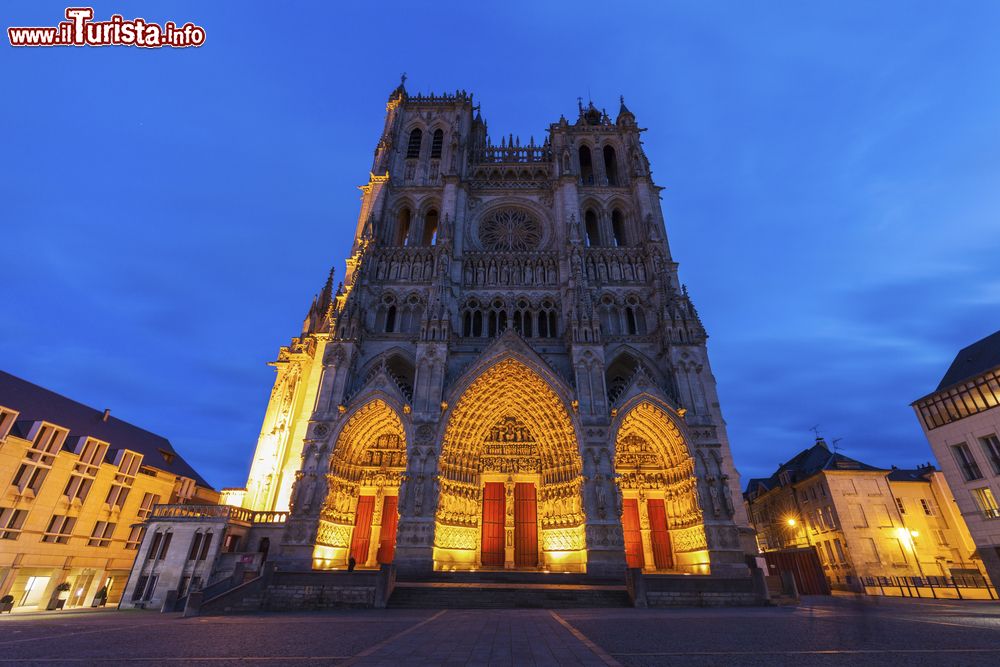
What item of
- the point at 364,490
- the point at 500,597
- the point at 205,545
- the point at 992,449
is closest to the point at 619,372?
the point at 500,597

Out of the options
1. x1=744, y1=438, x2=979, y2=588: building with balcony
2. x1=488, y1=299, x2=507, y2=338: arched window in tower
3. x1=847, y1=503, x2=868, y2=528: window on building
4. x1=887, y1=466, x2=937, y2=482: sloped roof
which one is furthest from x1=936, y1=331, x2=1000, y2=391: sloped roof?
x1=488, y1=299, x2=507, y2=338: arched window in tower

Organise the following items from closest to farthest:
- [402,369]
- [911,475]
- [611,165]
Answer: [402,369] → [911,475] → [611,165]

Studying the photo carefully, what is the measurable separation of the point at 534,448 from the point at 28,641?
19.8m

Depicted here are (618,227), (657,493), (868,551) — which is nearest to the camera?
(657,493)

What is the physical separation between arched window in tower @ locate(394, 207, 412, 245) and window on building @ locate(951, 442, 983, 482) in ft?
114

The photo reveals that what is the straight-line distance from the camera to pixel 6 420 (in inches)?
790

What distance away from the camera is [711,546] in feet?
63.5

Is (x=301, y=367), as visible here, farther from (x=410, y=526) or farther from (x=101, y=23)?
(x=101, y=23)

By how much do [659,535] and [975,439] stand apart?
17.4m

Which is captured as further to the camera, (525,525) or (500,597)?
(525,525)

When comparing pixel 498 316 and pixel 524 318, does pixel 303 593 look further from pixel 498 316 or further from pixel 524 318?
pixel 524 318

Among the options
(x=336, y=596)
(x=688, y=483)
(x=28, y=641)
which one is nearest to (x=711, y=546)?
(x=688, y=483)

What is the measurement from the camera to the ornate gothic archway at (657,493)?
68.7 feet

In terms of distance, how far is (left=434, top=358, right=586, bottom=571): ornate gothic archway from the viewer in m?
21.1
